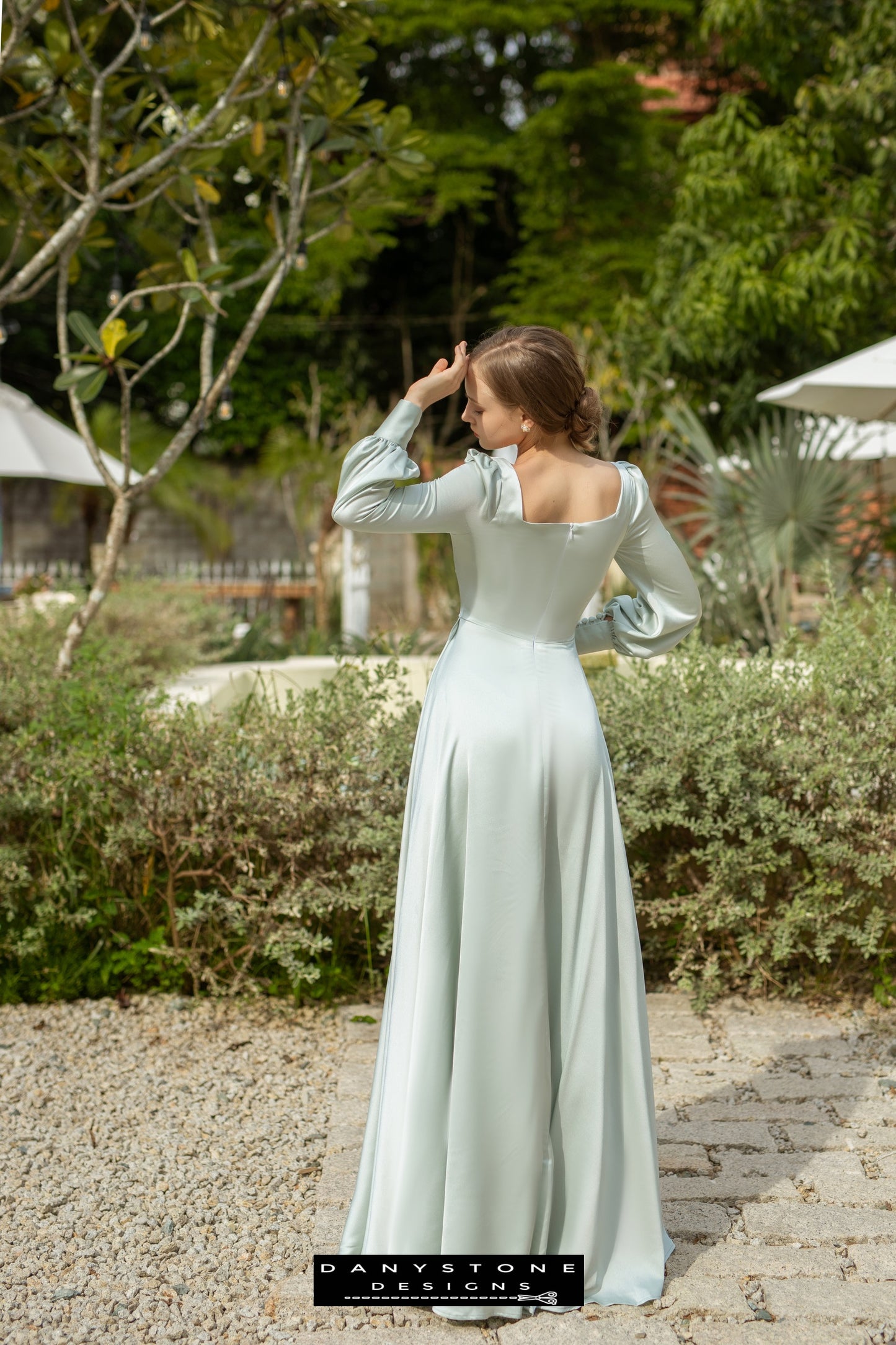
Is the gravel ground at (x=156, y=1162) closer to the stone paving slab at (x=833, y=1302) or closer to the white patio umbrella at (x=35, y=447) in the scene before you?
the stone paving slab at (x=833, y=1302)

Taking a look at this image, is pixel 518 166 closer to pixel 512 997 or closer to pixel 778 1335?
pixel 512 997

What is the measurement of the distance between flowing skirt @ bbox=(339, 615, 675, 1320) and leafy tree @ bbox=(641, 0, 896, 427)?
26.3 feet

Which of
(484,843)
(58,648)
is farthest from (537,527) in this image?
(58,648)

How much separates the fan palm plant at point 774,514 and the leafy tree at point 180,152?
2.62 m

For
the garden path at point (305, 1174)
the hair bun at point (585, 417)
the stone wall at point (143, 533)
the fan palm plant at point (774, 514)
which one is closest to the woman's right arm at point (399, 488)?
the hair bun at point (585, 417)

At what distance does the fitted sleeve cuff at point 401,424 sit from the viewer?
85.0 inches

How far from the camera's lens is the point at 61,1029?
3.80 metres

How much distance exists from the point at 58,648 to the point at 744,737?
3707 mm

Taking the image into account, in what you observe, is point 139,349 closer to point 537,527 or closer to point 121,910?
point 121,910

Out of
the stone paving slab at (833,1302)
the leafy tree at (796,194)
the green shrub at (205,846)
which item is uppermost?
the leafy tree at (796,194)

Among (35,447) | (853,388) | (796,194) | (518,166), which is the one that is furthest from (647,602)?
(518,166)

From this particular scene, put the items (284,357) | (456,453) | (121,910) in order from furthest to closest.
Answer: (284,357), (456,453), (121,910)

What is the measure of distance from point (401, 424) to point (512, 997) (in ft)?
3.37

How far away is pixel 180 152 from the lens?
16.8 ft
